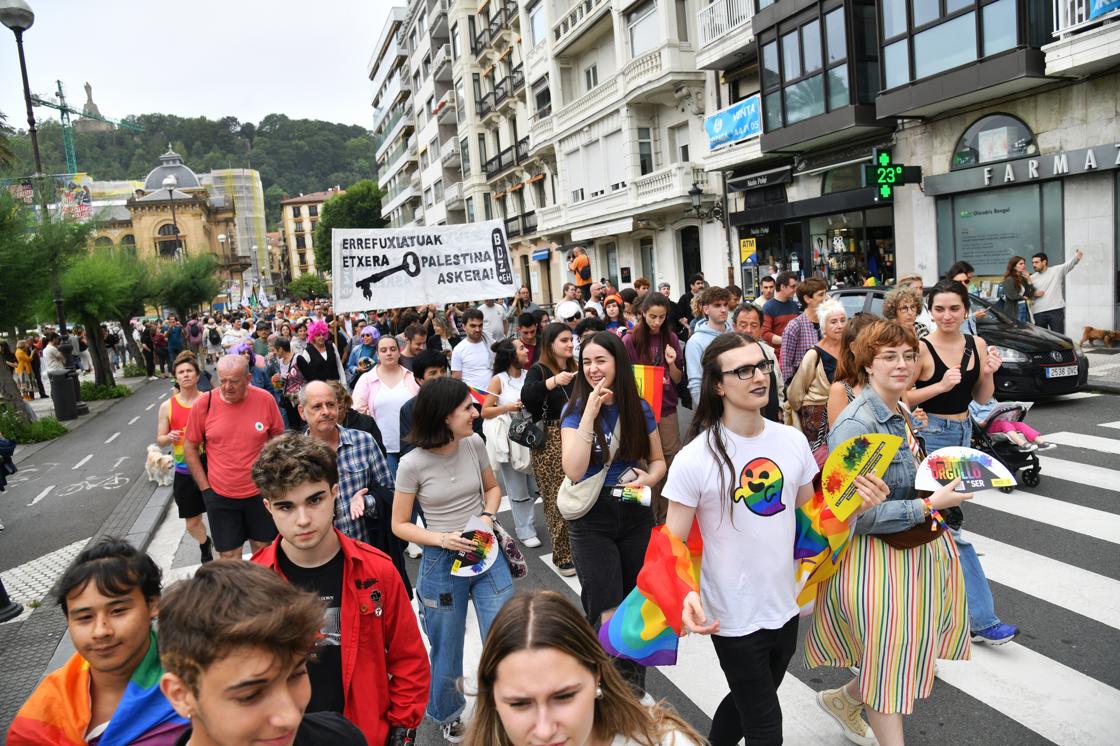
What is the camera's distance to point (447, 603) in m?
3.77

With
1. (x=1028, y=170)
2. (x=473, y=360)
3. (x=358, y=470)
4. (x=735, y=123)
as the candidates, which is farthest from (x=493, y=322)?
(x=735, y=123)

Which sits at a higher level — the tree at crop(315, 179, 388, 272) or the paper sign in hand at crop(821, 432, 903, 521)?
the tree at crop(315, 179, 388, 272)

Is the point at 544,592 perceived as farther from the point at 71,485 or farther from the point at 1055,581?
the point at 71,485

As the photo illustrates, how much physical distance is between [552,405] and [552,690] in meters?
3.90

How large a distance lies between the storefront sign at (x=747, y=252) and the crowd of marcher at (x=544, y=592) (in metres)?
18.4

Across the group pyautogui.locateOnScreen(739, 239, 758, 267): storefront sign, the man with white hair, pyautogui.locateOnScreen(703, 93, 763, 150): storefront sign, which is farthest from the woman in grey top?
pyautogui.locateOnScreen(739, 239, 758, 267): storefront sign

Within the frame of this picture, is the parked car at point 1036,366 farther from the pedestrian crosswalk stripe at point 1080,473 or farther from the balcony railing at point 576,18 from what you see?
the balcony railing at point 576,18

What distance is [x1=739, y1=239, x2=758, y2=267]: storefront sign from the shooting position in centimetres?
2294

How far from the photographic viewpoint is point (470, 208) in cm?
4881

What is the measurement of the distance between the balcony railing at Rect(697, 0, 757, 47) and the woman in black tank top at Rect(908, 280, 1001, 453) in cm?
1826

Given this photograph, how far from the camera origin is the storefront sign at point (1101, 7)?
12383mm

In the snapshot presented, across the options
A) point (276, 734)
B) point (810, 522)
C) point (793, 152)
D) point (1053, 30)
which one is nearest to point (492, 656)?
point (276, 734)

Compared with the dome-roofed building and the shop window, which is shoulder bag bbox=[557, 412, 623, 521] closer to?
the shop window

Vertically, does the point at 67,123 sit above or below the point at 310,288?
above
